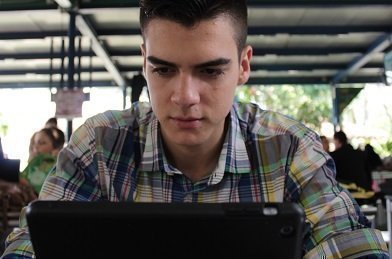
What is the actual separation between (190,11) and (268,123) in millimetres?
412

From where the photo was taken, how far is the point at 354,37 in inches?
313

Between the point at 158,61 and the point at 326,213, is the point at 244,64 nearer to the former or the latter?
the point at 158,61

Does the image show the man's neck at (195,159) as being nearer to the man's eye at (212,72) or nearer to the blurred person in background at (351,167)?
the man's eye at (212,72)

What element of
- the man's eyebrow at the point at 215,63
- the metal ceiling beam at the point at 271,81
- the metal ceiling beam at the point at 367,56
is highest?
the metal ceiling beam at the point at 367,56

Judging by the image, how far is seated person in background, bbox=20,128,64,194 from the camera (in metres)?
3.55

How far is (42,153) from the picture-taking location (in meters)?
4.01

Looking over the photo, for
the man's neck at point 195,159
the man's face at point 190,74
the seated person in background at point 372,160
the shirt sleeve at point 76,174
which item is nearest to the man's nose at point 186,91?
the man's face at point 190,74

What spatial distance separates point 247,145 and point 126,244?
661mm

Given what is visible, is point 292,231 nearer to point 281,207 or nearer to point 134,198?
point 281,207

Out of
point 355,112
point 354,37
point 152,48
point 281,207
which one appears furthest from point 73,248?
point 355,112

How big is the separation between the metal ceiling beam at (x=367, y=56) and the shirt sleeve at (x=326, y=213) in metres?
6.87

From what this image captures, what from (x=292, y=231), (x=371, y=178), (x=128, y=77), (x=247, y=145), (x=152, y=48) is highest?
(x=128, y=77)

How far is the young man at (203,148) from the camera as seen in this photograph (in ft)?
3.30

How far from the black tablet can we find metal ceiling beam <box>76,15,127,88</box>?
6.14 metres
